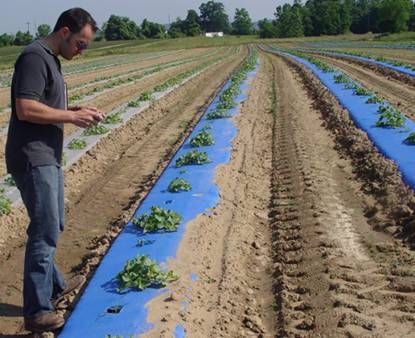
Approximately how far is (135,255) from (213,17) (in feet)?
492

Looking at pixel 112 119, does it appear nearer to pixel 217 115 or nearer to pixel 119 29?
pixel 217 115

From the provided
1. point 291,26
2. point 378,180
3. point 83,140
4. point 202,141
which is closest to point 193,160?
point 202,141

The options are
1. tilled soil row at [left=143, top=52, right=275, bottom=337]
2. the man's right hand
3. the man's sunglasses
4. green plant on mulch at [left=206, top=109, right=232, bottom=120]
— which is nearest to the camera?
the man's right hand

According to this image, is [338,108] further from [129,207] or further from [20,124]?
[20,124]

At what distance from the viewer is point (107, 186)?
827 cm

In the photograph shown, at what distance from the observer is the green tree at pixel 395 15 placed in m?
81.6

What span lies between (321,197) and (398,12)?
83303mm

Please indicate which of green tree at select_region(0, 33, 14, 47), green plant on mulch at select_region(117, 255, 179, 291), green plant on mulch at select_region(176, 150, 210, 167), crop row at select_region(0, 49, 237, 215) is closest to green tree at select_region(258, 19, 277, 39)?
green tree at select_region(0, 33, 14, 47)

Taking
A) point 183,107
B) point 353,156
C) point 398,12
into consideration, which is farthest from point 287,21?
point 353,156

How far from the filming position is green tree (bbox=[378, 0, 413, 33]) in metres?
81.6

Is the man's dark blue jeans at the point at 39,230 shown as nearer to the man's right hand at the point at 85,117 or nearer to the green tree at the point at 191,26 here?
the man's right hand at the point at 85,117

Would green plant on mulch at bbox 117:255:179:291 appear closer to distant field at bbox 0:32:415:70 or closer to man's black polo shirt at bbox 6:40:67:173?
man's black polo shirt at bbox 6:40:67:173

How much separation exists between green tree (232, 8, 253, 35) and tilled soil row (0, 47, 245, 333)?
124m

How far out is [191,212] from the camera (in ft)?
20.3
